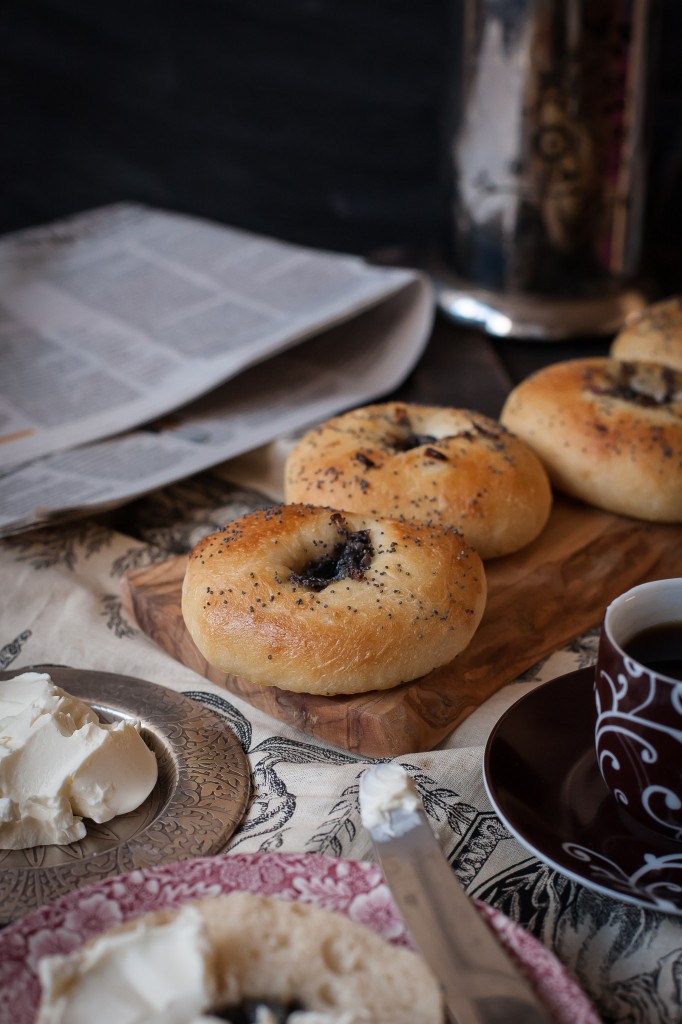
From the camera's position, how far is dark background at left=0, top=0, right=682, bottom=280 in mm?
2139


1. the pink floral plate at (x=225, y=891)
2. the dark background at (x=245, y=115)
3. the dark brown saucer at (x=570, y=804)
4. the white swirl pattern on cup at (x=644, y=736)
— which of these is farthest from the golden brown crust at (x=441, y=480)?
the dark background at (x=245, y=115)

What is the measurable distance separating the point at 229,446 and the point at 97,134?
4.79ft

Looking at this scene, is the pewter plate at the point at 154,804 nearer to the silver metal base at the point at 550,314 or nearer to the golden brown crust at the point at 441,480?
the golden brown crust at the point at 441,480

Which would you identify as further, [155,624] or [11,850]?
[155,624]

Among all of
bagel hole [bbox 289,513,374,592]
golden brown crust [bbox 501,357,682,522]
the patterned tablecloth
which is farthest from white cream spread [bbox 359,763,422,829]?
golden brown crust [bbox 501,357,682,522]

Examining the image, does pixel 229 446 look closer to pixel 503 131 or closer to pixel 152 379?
pixel 152 379

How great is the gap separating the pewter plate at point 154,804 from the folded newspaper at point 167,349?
352 millimetres

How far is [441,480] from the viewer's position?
106cm

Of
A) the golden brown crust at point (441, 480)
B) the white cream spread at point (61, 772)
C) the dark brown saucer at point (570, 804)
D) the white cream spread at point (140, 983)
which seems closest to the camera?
the white cream spread at point (140, 983)

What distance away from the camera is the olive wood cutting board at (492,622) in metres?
0.86

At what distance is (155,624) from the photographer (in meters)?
1.00

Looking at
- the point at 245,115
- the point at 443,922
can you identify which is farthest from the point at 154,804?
the point at 245,115

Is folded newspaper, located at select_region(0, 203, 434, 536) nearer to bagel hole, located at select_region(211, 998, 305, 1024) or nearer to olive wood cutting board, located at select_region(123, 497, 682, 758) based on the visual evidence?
olive wood cutting board, located at select_region(123, 497, 682, 758)

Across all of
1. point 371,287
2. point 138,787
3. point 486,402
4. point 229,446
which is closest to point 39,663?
point 138,787
